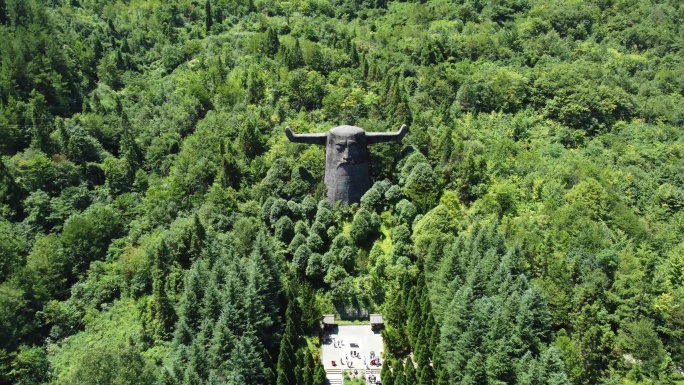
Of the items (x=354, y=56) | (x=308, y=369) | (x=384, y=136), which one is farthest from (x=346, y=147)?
(x=354, y=56)

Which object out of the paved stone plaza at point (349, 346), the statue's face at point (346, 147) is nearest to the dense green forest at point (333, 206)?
the paved stone plaza at point (349, 346)

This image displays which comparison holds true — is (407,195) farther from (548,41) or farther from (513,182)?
(548,41)

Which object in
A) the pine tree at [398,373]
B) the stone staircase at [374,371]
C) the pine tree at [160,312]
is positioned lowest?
the stone staircase at [374,371]

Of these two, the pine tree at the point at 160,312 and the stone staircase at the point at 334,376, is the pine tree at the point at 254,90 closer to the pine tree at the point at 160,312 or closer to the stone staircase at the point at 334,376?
the pine tree at the point at 160,312

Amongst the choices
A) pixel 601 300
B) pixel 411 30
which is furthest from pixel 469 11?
pixel 601 300

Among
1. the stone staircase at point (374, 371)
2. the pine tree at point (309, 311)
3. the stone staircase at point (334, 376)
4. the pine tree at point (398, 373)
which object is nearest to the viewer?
the pine tree at point (398, 373)

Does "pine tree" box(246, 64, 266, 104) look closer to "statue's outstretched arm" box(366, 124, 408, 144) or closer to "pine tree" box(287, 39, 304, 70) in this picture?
"pine tree" box(287, 39, 304, 70)
